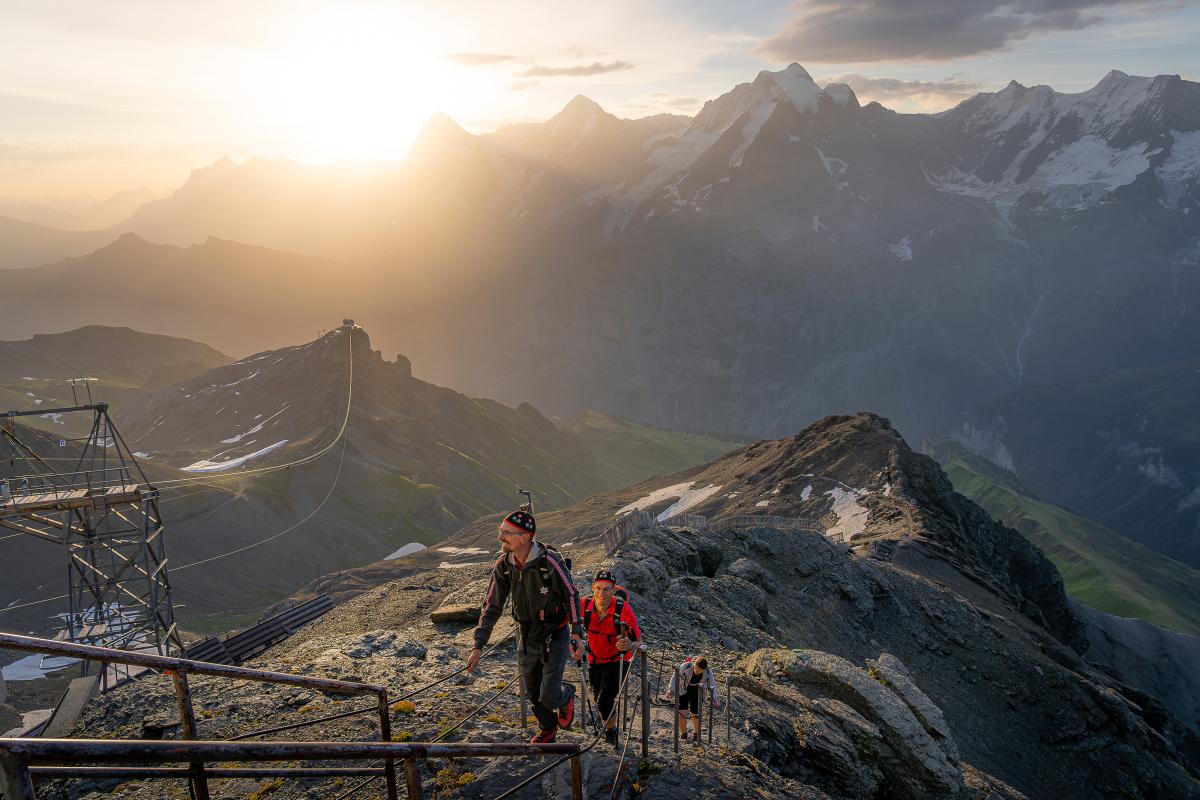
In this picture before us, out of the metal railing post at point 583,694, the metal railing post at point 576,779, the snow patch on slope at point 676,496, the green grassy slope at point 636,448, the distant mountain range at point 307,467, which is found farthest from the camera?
the green grassy slope at point 636,448

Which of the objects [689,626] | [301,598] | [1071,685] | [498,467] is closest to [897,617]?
[1071,685]

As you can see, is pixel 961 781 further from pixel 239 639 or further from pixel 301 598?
pixel 301 598

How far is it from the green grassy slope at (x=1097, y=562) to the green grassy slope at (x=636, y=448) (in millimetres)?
53589

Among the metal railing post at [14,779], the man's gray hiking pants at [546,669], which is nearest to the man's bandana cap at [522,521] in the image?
the man's gray hiking pants at [546,669]

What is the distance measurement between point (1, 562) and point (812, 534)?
5300 cm

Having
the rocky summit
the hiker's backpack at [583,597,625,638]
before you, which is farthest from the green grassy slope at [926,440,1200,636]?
the hiker's backpack at [583,597,625,638]

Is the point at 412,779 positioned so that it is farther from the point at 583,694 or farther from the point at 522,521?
the point at 583,694

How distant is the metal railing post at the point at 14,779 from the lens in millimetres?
3954

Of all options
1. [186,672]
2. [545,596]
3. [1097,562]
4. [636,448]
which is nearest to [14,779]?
[186,672]

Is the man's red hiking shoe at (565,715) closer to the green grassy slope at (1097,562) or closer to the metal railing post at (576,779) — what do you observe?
the metal railing post at (576,779)

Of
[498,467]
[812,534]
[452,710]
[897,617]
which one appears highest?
[452,710]

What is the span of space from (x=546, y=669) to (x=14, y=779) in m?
6.26

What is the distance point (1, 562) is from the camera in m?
54.8

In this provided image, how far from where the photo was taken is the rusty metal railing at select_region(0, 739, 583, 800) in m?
3.96
